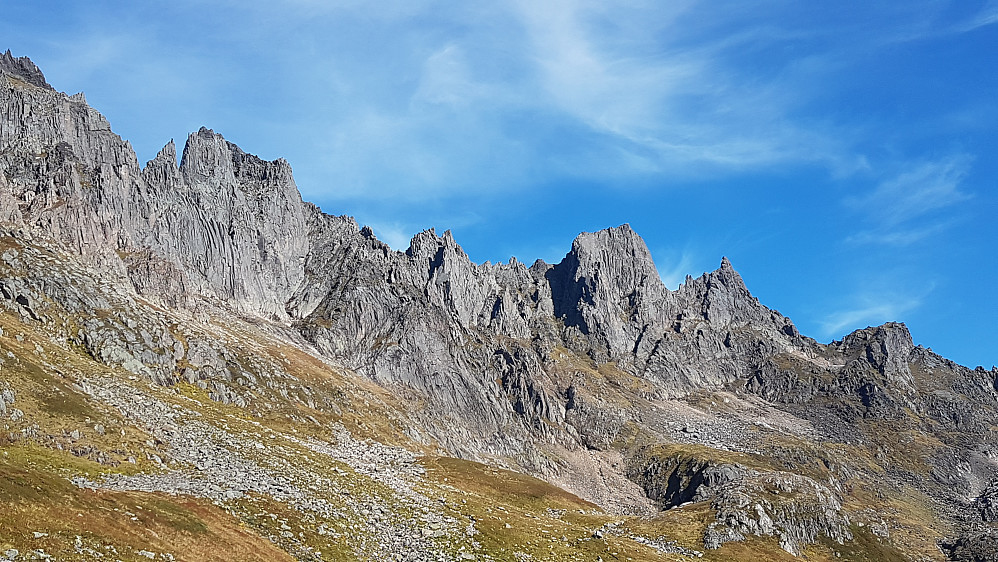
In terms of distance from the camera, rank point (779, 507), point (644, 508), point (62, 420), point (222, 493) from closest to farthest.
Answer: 1. point (222, 493)
2. point (62, 420)
3. point (779, 507)
4. point (644, 508)

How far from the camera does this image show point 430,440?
145375mm

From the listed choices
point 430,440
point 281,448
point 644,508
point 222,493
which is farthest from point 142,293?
point 644,508

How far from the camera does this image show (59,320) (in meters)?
97.8

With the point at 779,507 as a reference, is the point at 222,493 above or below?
below

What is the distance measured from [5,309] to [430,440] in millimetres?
79491

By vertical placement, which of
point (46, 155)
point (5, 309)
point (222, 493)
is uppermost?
point (46, 155)

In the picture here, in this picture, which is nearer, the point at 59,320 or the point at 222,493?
the point at 222,493

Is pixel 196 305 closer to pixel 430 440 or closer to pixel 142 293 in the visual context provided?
pixel 142 293

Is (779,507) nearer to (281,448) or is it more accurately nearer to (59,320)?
(281,448)

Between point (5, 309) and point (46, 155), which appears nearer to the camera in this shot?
point (5, 309)

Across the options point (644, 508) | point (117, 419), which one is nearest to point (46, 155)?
point (117, 419)

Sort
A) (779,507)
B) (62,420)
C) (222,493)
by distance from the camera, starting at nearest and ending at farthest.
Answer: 1. (222,493)
2. (62,420)
3. (779,507)

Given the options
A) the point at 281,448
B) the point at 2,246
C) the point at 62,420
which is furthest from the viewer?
the point at 2,246

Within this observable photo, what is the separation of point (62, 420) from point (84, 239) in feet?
311
